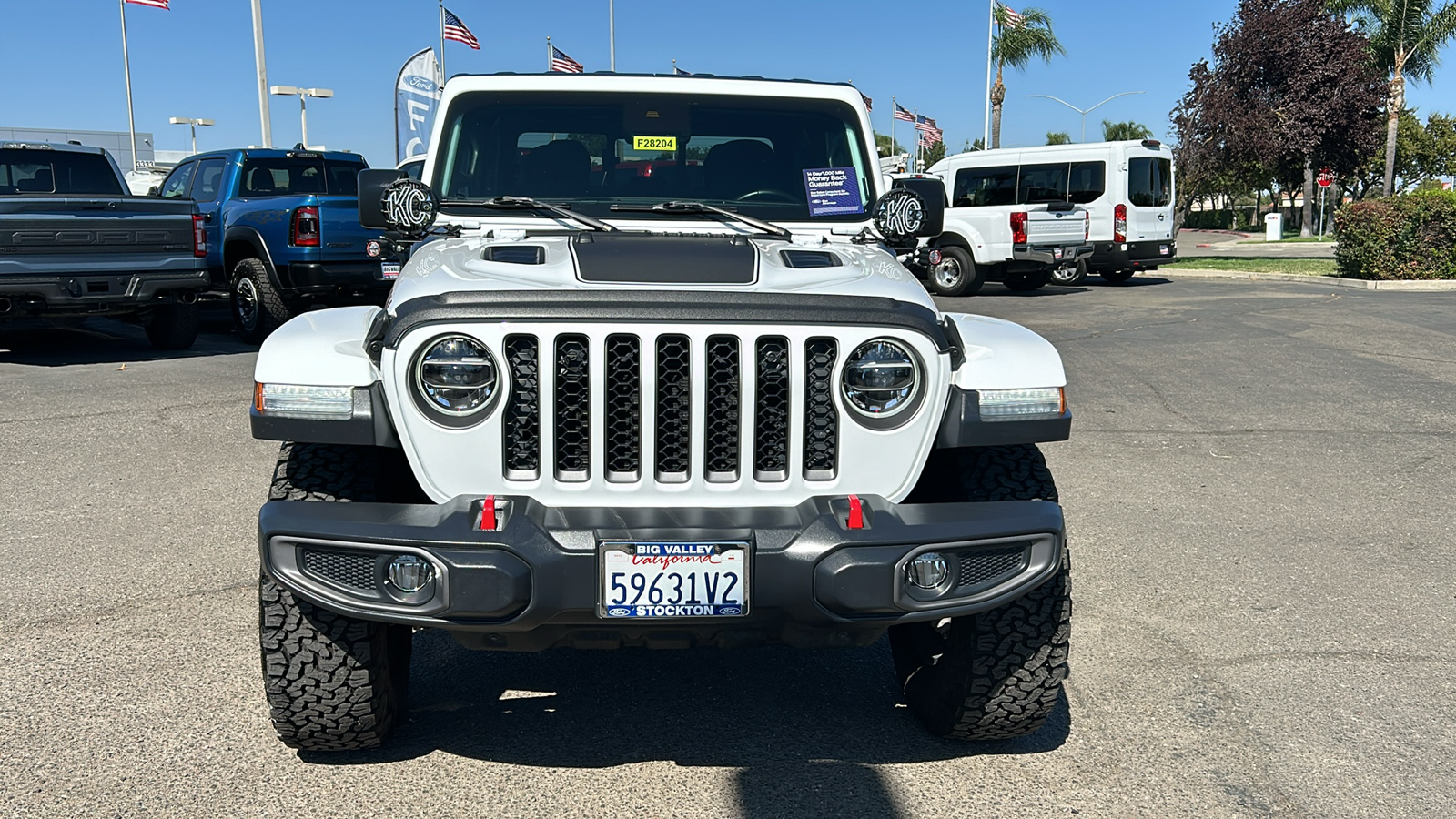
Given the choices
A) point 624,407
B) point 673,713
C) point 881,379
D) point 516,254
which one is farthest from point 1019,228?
point 624,407

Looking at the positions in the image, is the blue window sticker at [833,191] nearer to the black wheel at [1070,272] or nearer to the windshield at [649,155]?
the windshield at [649,155]

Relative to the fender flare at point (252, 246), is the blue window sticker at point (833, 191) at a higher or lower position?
higher

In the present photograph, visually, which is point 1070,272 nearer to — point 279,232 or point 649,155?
point 279,232

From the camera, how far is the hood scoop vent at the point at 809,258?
3.56 meters

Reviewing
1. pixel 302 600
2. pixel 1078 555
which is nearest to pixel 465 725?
pixel 302 600

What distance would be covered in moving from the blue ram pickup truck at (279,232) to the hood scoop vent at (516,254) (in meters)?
7.23

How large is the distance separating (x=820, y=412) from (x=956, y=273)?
1689 cm

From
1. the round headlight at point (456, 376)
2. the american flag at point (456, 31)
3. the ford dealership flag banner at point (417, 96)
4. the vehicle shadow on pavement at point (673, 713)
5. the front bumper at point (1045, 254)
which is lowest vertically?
the vehicle shadow on pavement at point (673, 713)

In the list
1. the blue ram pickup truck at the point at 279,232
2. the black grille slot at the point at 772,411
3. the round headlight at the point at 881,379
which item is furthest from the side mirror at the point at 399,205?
the blue ram pickup truck at the point at 279,232

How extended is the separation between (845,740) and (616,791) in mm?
686

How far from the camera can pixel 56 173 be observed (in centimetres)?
1241

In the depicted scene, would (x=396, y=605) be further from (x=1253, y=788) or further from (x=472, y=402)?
(x=1253, y=788)

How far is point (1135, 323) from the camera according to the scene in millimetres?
14531

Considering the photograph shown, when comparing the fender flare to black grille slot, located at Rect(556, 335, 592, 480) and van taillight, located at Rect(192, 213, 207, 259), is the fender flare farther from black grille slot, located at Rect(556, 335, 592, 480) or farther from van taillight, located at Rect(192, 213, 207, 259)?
black grille slot, located at Rect(556, 335, 592, 480)
